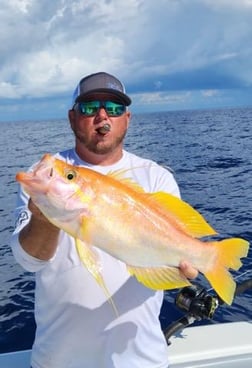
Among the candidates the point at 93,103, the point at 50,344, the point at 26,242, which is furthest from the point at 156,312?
the point at 93,103

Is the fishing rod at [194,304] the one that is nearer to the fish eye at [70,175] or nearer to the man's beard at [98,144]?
the man's beard at [98,144]

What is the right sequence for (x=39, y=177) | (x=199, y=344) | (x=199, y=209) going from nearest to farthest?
(x=39, y=177), (x=199, y=344), (x=199, y=209)

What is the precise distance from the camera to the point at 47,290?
10.0 ft

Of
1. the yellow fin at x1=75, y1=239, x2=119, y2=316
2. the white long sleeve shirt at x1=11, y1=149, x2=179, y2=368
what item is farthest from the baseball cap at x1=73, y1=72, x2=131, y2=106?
the yellow fin at x1=75, y1=239, x2=119, y2=316

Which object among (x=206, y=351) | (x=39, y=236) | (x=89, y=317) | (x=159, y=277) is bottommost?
(x=206, y=351)

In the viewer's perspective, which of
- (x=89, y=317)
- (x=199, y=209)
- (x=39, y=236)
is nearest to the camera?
(x=39, y=236)

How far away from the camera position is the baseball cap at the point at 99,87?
10.8 ft

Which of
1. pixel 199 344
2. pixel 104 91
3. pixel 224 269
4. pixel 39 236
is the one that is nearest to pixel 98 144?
pixel 104 91

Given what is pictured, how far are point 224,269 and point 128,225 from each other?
2.13 ft

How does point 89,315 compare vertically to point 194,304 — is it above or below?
above

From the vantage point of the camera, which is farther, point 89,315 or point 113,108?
point 113,108

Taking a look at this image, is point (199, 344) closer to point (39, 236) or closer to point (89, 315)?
point (89, 315)

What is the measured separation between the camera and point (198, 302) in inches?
157

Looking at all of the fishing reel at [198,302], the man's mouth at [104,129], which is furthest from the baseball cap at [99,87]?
the fishing reel at [198,302]
